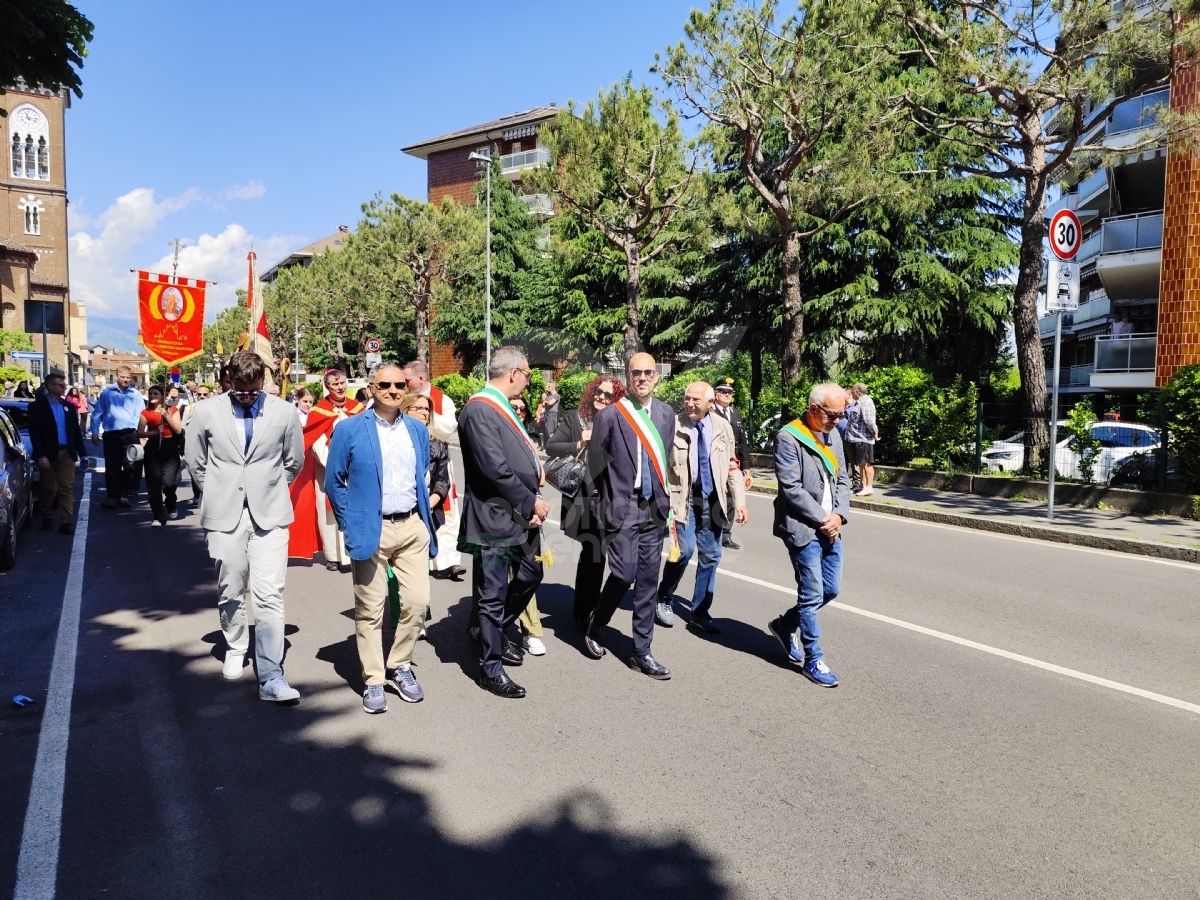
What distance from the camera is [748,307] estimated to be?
96.9ft

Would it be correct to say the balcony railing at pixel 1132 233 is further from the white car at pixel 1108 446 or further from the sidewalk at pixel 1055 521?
the sidewalk at pixel 1055 521

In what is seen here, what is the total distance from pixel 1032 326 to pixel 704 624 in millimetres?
11719

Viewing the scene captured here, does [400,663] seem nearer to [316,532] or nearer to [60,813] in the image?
[60,813]

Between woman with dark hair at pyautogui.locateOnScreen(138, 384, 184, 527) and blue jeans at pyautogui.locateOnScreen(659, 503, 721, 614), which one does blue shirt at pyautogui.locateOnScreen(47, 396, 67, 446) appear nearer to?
woman with dark hair at pyautogui.locateOnScreen(138, 384, 184, 527)

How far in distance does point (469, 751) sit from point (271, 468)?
203cm

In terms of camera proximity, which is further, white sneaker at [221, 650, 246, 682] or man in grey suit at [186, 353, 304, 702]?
white sneaker at [221, 650, 246, 682]

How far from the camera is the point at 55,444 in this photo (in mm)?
10578

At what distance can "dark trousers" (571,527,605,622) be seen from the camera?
6031mm

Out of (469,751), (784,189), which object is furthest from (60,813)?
(784,189)

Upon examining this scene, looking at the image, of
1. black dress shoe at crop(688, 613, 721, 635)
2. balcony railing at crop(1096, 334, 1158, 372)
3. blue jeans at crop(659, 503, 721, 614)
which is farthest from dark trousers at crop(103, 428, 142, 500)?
balcony railing at crop(1096, 334, 1158, 372)

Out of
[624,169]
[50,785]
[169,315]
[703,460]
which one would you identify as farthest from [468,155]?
[50,785]

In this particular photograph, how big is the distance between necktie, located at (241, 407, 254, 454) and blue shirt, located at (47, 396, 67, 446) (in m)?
7.04

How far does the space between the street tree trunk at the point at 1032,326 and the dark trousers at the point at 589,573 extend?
11.2 meters

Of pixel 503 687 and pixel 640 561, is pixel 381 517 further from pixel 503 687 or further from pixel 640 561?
pixel 640 561
